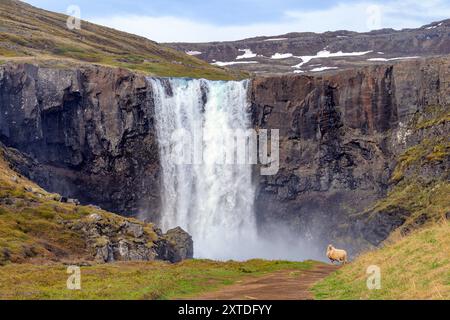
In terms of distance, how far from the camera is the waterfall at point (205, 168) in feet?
386

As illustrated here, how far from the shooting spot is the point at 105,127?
114 m

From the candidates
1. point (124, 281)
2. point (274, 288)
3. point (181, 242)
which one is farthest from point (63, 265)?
point (181, 242)

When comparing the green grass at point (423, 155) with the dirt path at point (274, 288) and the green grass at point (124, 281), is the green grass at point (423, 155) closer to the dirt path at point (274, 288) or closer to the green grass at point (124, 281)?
the green grass at point (124, 281)

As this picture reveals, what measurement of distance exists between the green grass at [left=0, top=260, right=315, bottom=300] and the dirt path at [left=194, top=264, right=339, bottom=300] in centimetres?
124

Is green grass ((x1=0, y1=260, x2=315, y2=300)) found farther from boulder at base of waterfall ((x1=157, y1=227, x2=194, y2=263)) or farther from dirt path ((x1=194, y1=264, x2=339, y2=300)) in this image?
boulder at base of waterfall ((x1=157, y1=227, x2=194, y2=263))

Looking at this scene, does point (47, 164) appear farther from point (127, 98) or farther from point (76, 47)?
point (76, 47)

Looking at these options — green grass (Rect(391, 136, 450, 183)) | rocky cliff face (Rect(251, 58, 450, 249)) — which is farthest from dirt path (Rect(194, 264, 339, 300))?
rocky cliff face (Rect(251, 58, 450, 249))

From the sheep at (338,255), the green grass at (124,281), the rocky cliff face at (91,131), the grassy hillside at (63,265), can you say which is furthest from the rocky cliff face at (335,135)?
the sheep at (338,255)

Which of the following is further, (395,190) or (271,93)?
(271,93)

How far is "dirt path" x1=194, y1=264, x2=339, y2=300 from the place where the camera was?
1303 inches

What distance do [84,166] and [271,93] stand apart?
32363 millimetres

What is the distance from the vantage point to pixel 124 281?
4022cm

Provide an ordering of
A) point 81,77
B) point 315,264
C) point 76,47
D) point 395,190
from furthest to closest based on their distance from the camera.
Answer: point 76,47, point 81,77, point 395,190, point 315,264
